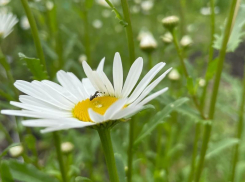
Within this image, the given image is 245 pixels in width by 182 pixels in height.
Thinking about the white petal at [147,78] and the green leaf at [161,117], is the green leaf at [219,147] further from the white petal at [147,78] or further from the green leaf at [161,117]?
the white petal at [147,78]

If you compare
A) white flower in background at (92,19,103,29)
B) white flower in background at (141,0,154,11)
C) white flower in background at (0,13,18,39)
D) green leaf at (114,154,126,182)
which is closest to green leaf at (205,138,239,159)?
green leaf at (114,154,126,182)

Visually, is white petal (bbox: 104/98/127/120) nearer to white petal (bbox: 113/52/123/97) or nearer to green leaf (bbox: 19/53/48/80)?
white petal (bbox: 113/52/123/97)

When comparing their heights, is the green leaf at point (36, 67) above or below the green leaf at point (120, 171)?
above

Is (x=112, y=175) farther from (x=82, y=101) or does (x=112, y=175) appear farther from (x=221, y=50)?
(x=221, y=50)

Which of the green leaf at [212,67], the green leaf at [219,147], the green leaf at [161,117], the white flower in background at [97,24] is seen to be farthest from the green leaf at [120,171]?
the white flower in background at [97,24]

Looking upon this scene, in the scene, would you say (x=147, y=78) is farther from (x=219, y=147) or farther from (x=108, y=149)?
(x=219, y=147)

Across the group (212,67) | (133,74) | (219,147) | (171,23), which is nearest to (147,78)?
(133,74)

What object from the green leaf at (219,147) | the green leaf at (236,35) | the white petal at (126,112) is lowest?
the green leaf at (219,147)

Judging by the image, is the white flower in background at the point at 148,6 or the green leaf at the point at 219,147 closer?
the green leaf at the point at 219,147

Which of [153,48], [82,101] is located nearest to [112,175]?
[82,101]
